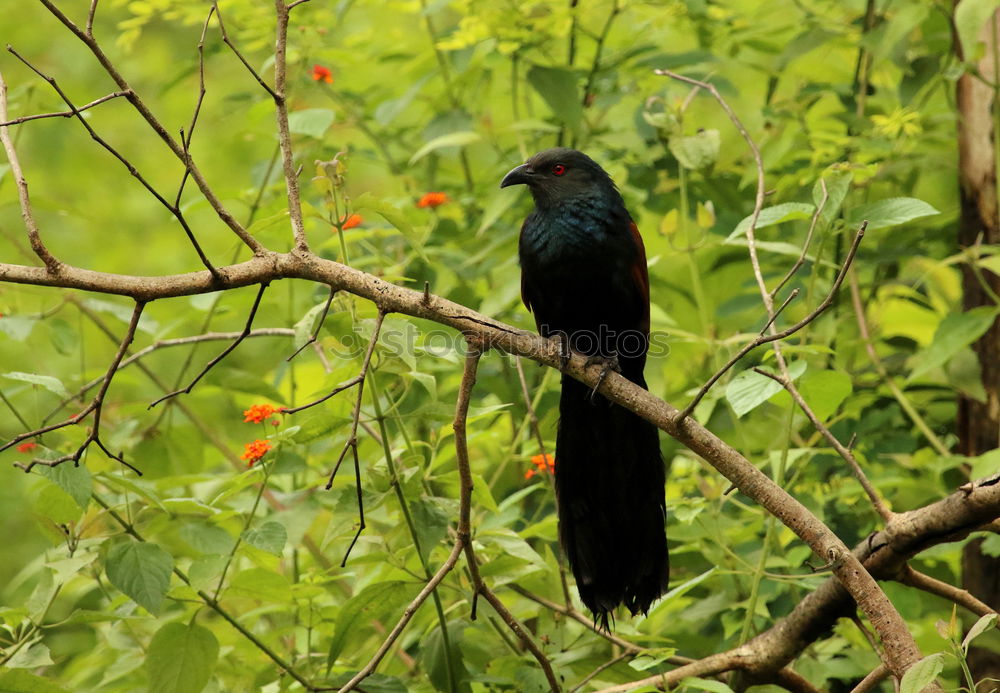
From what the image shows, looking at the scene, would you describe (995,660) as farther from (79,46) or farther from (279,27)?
(79,46)

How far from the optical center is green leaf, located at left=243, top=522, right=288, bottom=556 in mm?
2389

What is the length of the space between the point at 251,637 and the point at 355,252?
1947mm

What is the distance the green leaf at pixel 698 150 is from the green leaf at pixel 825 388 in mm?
991

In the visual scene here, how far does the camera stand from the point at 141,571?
2355mm

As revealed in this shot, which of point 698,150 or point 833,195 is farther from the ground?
point 698,150

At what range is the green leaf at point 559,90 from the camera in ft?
11.9

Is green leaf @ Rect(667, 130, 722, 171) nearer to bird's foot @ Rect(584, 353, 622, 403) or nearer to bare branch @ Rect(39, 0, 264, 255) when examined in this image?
bird's foot @ Rect(584, 353, 622, 403)

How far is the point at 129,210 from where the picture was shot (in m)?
7.60

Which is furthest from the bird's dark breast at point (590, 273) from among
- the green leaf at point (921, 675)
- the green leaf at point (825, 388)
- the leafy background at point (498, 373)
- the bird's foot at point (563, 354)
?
the green leaf at point (921, 675)

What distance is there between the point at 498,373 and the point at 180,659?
5.69 feet

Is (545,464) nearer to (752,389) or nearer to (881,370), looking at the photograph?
(752,389)

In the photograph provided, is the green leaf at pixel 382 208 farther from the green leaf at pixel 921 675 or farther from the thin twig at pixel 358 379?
the green leaf at pixel 921 675

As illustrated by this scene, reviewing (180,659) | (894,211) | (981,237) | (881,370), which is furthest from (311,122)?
(981,237)

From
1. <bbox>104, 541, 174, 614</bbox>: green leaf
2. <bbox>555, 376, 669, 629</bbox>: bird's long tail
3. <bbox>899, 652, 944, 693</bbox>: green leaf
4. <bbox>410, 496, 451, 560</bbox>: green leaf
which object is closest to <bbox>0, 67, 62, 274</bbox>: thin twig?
<bbox>104, 541, 174, 614</bbox>: green leaf
